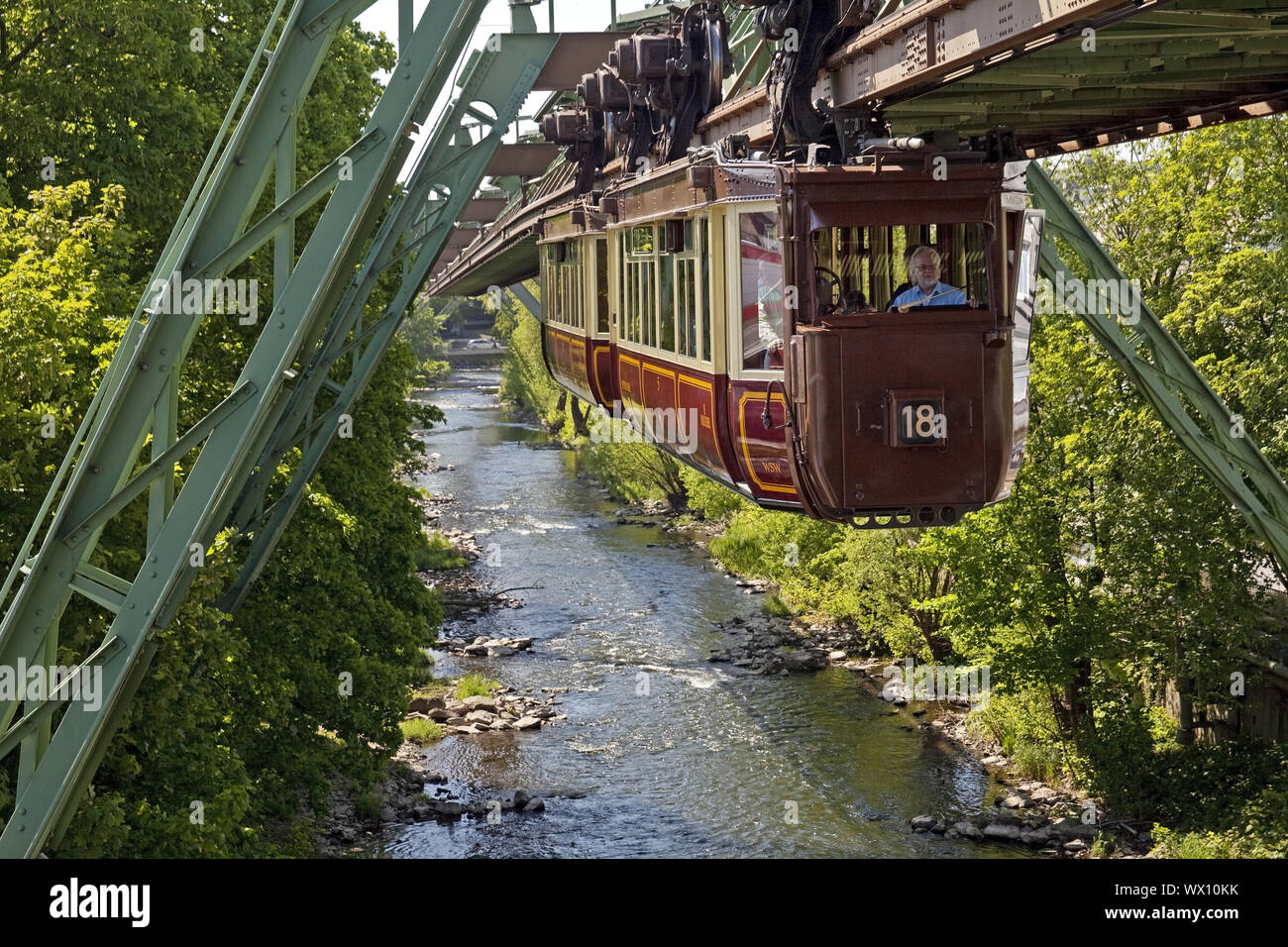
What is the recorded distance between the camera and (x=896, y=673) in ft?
95.8

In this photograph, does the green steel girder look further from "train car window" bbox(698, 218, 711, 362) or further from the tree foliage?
"train car window" bbox(698, 218, 711, 362)

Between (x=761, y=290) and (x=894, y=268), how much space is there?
39.0 inches

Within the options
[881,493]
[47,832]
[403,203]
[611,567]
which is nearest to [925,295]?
[881,493]

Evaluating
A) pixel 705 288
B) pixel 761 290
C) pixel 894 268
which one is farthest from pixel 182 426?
pixel 894 268

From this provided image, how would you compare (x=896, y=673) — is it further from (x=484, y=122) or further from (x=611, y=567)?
(x=484, y=122)

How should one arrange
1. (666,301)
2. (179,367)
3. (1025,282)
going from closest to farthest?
(179,367), (1025,282), (666,301)

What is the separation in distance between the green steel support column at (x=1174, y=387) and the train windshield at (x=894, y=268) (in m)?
7.09

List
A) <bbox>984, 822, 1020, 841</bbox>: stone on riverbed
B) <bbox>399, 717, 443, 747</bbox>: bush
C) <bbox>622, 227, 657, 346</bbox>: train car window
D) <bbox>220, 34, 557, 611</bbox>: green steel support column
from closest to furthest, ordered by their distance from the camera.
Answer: <bbox>622, 227, 657, 346</bbox>: train car window, <bbox>220, 34, 557, 611</bbox>: green steel support column, <bbox>984, 822, 1020, 841</bbox>: stone on riverbed, <bbox>399, 717, 443, 747</bbox>: bush

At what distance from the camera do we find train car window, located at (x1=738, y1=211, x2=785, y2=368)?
9.76 m

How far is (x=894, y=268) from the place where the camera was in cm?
927

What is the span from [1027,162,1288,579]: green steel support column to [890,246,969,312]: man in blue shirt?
7.19 metres

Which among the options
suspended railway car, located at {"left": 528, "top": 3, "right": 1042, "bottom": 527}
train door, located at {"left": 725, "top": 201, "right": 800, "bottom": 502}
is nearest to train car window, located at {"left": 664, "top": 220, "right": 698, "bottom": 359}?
suspended railway car, located at {"left": 528, "top": 3, "right": 1042, "bottom": 527}

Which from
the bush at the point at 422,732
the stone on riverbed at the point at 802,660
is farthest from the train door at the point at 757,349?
the stone on riverbed at the point at 802,660

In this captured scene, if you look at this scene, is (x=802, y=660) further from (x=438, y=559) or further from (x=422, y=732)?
(x=438, y=559)
